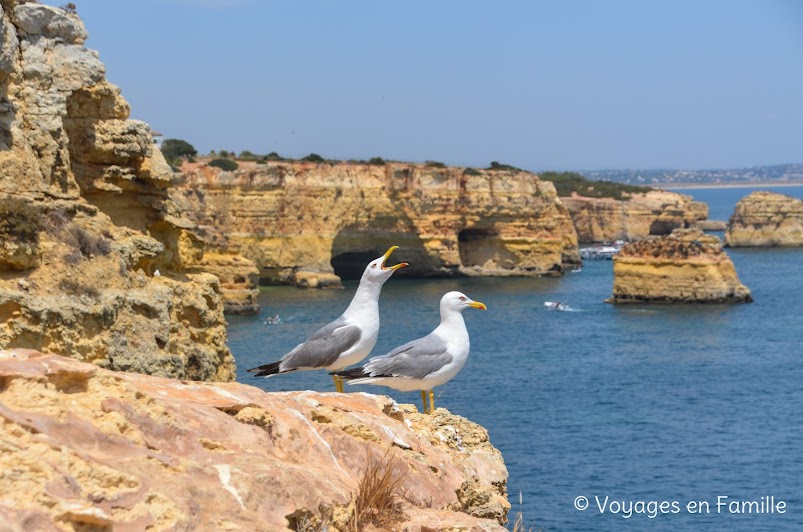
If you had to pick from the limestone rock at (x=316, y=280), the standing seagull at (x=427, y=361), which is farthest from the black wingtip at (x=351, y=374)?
the limestone rock at (x=316, y=280)

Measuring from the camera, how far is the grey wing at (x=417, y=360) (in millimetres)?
9258

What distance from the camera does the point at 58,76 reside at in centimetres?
1684

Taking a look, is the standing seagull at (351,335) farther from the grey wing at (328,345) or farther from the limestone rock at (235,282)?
the limestone rock at (235,282)

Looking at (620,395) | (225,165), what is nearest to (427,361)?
(620,395)

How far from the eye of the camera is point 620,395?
1630 inches

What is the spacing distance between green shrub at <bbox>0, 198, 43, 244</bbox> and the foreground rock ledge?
723cm

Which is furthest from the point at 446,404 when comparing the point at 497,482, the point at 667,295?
the point at 667,295

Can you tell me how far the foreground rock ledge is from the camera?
15.2 ft

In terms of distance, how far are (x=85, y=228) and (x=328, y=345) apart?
7503mm

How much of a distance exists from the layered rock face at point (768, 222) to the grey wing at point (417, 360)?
4866 inches

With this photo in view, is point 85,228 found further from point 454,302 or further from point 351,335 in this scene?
point 454,302

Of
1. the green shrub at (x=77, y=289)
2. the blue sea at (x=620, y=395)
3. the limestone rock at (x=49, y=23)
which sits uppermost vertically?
the limestone rock at (x=49, y=23)

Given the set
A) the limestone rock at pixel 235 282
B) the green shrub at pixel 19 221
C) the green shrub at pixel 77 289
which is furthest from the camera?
the limestone rock at pixel 235 282

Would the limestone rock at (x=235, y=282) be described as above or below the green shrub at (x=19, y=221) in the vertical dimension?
below
